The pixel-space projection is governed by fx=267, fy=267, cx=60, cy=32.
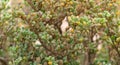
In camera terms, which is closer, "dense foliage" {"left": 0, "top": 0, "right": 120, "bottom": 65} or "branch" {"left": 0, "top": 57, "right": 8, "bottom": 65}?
"dense foliage" {"left": 0, "top": 0, "right": 120, "bottom": 65}

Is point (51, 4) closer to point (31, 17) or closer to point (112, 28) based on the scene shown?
point (31, 17)

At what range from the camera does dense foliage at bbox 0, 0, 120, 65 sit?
2270mm

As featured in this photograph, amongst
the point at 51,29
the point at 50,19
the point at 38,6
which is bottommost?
the point at 51,29

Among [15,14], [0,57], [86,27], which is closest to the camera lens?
[86,27]

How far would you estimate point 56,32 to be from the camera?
7.96 ft

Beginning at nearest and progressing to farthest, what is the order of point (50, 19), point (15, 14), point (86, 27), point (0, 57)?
point (86, 27) < point (15, 14) < point (50, 19) < point (0, 57)

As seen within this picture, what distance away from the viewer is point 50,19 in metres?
2.47

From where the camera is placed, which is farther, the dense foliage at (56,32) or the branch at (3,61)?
the branch at (3,61)

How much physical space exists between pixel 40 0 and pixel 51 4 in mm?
110

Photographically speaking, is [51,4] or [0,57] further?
[0,57]

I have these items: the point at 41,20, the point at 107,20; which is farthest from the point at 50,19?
the point at 107,20

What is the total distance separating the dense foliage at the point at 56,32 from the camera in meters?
2.27

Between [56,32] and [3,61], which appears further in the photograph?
[3,61]

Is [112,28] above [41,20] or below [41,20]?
below
